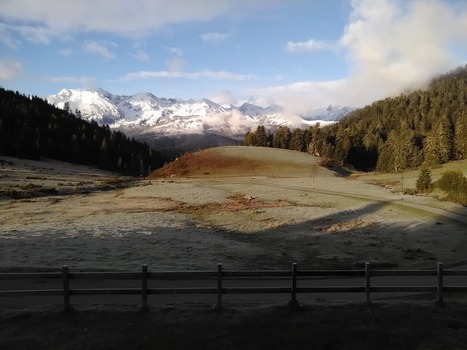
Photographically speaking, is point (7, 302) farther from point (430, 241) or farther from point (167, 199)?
point (167, 199)

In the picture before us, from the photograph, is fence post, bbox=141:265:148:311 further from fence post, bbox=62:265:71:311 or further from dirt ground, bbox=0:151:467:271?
dirt ground, bbox=0:151:467:271

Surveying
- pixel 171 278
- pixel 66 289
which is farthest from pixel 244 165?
pixel 66 289

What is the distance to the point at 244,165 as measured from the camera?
431 ft

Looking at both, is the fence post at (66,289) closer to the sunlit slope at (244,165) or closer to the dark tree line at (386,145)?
the dark tree line at (386,145)

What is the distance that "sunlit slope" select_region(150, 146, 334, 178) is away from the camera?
405 ft

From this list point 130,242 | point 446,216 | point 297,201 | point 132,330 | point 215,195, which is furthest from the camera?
point 215,195

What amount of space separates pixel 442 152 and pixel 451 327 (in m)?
124

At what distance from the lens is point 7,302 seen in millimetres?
16125

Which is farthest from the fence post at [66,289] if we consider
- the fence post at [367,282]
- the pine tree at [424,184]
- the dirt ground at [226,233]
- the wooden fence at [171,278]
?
the pine tree at [424,184]

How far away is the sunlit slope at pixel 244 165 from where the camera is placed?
123 metres

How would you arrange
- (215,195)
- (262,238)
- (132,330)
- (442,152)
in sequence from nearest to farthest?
1. (132,330)
2. (262,238)
3. (215,195)
4. (442,152)

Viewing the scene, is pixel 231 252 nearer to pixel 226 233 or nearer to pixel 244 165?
pixel 226 233

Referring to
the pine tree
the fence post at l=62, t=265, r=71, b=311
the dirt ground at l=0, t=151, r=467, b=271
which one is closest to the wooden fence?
the fence post at l=62, t=265, r=71, b=311

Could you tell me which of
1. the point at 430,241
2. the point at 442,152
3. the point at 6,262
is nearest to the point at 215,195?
the point at 430,241
